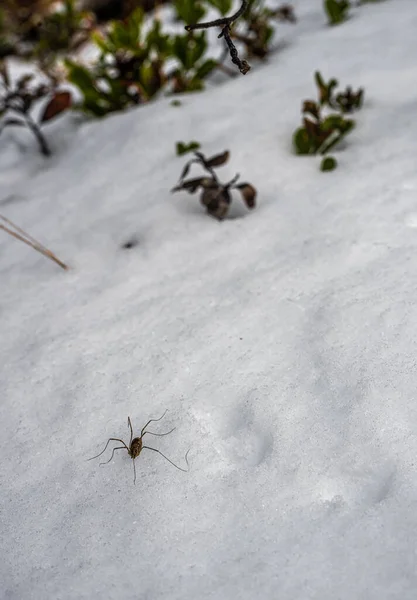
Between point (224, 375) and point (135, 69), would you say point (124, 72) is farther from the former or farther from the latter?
point (224, 375)

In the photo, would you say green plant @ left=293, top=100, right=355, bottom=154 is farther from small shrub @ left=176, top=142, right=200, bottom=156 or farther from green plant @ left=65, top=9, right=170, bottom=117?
green plant @ left=65, top=9, right=170, bottom=117

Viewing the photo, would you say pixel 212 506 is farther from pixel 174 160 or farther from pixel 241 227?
pixel 174 160

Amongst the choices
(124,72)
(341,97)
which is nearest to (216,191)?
(341,97)

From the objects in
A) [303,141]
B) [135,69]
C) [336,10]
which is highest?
[135,69]

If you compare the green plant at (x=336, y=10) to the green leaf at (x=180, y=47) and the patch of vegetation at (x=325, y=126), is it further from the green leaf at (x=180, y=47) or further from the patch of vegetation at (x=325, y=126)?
the patch of vegetation at (x=325, y=126)

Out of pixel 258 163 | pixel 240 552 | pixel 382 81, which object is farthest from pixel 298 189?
pixel 240 552

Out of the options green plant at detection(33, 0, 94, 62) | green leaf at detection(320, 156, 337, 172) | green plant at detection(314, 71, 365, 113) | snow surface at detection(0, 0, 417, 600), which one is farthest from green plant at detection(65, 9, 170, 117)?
green plant at detection(33, 0, 94, 62)

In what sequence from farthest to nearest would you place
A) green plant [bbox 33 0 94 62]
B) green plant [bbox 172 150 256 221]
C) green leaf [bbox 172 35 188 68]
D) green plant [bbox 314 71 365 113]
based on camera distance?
green plant [bbox 33 0 94 62] < green leaf [bbox 172 35 188 68] < green plant [bbox 314 71 365 113] < green plant [bbox 172 150 256 221]
